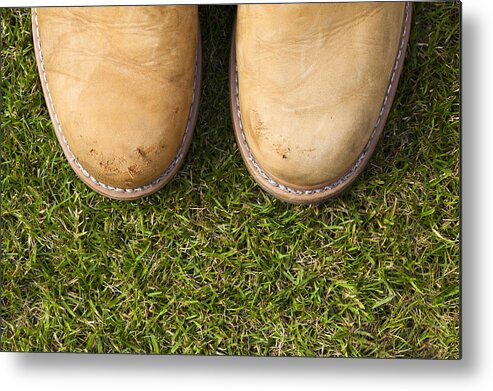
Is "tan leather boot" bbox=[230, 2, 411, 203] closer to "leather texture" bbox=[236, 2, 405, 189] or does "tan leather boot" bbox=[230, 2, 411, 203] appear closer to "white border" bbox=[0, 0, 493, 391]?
"leather texture" bbox=[236, 2, 405, 189]

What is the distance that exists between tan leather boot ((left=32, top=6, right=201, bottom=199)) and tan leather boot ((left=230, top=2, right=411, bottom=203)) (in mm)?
87

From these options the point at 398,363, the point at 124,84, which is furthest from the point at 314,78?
the point at 398,363

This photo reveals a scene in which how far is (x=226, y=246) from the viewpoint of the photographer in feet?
3.03

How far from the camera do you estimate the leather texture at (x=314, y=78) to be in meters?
0.81

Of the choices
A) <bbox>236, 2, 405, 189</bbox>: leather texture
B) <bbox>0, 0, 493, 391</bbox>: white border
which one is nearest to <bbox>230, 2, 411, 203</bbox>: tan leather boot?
<bbox>236, 2, 405, 189</bbox>: leather texture

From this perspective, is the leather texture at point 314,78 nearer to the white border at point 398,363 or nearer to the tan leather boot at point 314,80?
the tan leather boot at point 314,80

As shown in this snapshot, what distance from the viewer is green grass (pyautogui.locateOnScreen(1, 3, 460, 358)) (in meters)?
0.90

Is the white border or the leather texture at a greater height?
the leather texture

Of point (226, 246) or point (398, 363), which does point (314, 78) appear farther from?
point (398, 363)

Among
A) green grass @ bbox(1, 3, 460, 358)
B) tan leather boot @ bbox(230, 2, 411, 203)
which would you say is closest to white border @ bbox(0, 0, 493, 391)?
green grass @ bbox(1, 3, 460, 358)

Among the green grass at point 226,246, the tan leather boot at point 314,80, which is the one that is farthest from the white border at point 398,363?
the tan leather boot at point 314,80

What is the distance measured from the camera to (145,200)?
0.92 m

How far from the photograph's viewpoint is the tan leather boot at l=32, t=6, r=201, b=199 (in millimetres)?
821

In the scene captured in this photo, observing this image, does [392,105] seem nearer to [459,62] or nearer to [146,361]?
[459,62]
